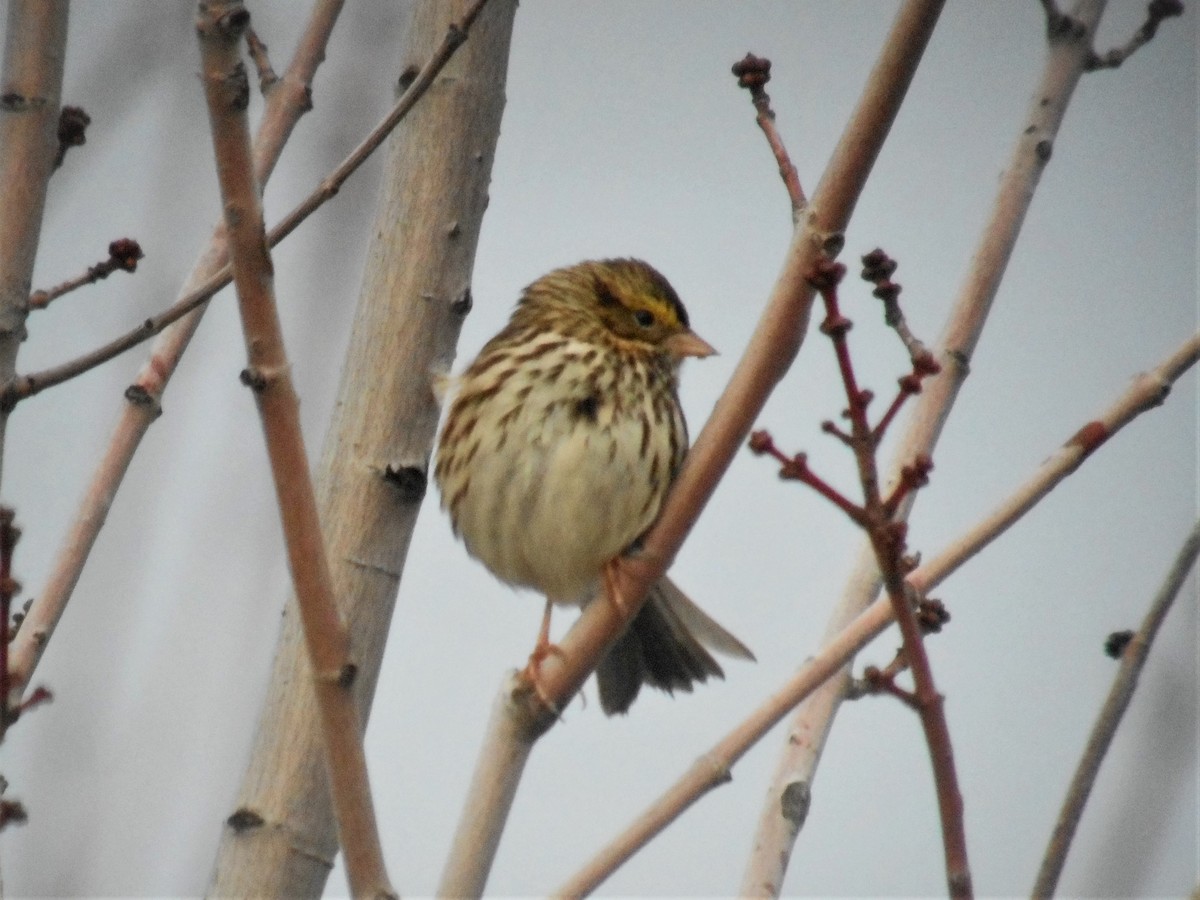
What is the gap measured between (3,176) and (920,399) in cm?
157

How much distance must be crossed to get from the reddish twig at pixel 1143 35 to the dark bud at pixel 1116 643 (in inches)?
44.0

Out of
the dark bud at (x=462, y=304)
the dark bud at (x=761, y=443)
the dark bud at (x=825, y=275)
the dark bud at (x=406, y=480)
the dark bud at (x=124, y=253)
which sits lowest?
the dark bud at (x=761, y=443)

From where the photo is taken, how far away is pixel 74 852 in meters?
2.89

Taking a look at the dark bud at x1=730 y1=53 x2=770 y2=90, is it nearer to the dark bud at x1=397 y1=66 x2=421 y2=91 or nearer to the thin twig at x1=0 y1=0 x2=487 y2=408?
the thin twig at x1=0 y1=0 x2=487 y2=408

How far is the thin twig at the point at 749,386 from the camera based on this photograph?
191 centimetres

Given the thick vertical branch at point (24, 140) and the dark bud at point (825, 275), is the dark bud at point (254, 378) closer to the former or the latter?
the thick vertical branch at point (24, 140)

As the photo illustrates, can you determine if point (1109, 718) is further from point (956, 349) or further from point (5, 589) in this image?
point (5, 589)

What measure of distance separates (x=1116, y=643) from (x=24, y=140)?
5.72 feet

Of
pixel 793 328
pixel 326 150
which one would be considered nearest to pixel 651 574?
pixel 793 328

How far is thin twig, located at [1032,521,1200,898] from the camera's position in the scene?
193 centimetres

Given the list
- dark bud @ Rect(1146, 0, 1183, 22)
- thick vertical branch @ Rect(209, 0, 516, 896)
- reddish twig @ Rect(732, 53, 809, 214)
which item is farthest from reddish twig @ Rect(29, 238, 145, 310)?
dark bud @ Rect(1146, 0, 1183, 22)

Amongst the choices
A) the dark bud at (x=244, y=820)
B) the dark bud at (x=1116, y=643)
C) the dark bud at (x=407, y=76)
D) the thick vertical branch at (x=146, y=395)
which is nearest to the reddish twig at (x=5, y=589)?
the thick vertical branch at (x=146, y=395)

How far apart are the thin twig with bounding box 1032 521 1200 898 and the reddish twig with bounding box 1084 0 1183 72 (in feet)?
3.59

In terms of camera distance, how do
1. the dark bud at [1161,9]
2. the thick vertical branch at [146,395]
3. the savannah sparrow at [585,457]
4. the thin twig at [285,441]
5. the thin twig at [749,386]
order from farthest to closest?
the savannah sparrow at [585,457] → the dark bud at [1161,9] → the thick vertical branch at [146,395] → the thin twig at [749,386] → the thin twig at [285,441]
